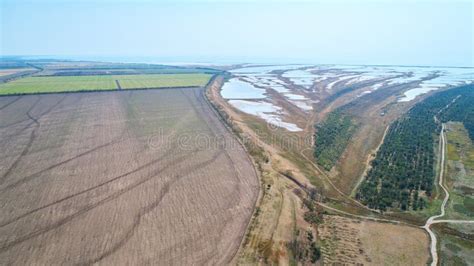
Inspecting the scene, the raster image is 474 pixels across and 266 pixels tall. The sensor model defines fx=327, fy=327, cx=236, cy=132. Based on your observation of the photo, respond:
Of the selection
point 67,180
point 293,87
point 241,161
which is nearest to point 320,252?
point 241,161

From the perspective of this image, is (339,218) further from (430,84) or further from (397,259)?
(430,84)

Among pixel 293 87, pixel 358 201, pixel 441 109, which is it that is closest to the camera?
pixel 358 201

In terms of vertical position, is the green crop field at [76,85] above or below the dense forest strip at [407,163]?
below

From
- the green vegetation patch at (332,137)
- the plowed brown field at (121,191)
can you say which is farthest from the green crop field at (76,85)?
the green vegetation patch at (332,137)

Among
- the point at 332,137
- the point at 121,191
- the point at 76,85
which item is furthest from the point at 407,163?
the point at 76,85

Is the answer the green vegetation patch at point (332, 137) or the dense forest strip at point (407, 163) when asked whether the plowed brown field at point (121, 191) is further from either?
the dense forest strip at point (407, 163)

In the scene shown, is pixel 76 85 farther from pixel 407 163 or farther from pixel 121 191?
pixel 407 163

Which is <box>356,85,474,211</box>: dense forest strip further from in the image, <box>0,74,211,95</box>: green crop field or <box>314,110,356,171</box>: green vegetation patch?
<box>0,74,211,95</box>: green crop field
